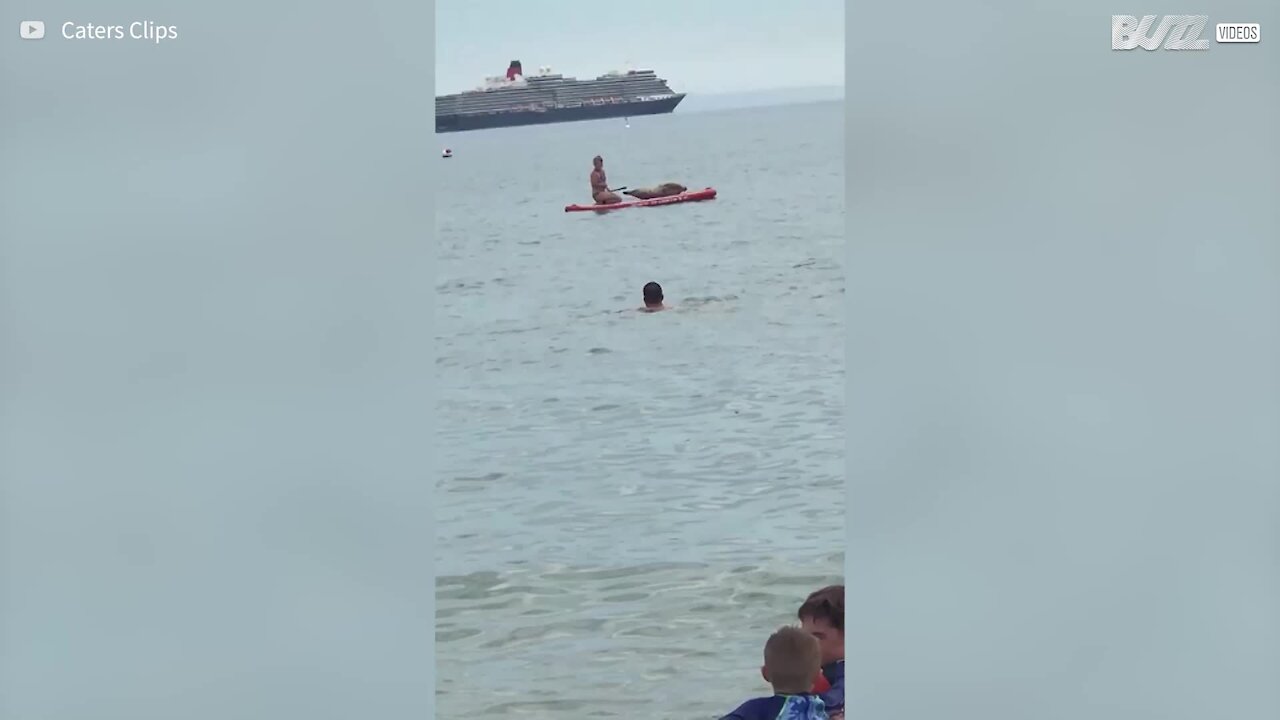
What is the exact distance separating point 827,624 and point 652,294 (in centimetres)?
204

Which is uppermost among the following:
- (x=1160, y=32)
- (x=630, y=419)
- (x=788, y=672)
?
(x=1160, y=32)

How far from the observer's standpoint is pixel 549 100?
415cm

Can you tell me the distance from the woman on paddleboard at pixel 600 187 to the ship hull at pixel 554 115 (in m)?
0.39

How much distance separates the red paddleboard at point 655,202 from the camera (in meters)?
4.87

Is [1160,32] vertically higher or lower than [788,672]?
higher

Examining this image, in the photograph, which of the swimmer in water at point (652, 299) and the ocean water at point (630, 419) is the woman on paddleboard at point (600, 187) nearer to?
the ocean water at point (630, 419)

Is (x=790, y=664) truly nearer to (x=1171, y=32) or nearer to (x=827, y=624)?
(x=827, y=624)

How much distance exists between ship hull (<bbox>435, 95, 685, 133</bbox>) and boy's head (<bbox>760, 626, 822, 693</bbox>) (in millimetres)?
1794

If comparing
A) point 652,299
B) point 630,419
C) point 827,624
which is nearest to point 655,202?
point 652,299

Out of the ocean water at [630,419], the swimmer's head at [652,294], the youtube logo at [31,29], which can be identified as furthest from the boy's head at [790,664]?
the swimmer's head at [652,294]

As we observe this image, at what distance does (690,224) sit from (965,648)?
9.48ft

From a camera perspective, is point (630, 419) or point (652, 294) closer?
point (630, 419)

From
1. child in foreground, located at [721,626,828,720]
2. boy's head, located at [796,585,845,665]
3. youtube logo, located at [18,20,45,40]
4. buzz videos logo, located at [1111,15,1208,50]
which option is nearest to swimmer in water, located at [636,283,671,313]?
boy's head, located at [796,585,845,665]

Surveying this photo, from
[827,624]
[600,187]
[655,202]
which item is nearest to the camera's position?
[827,624]
